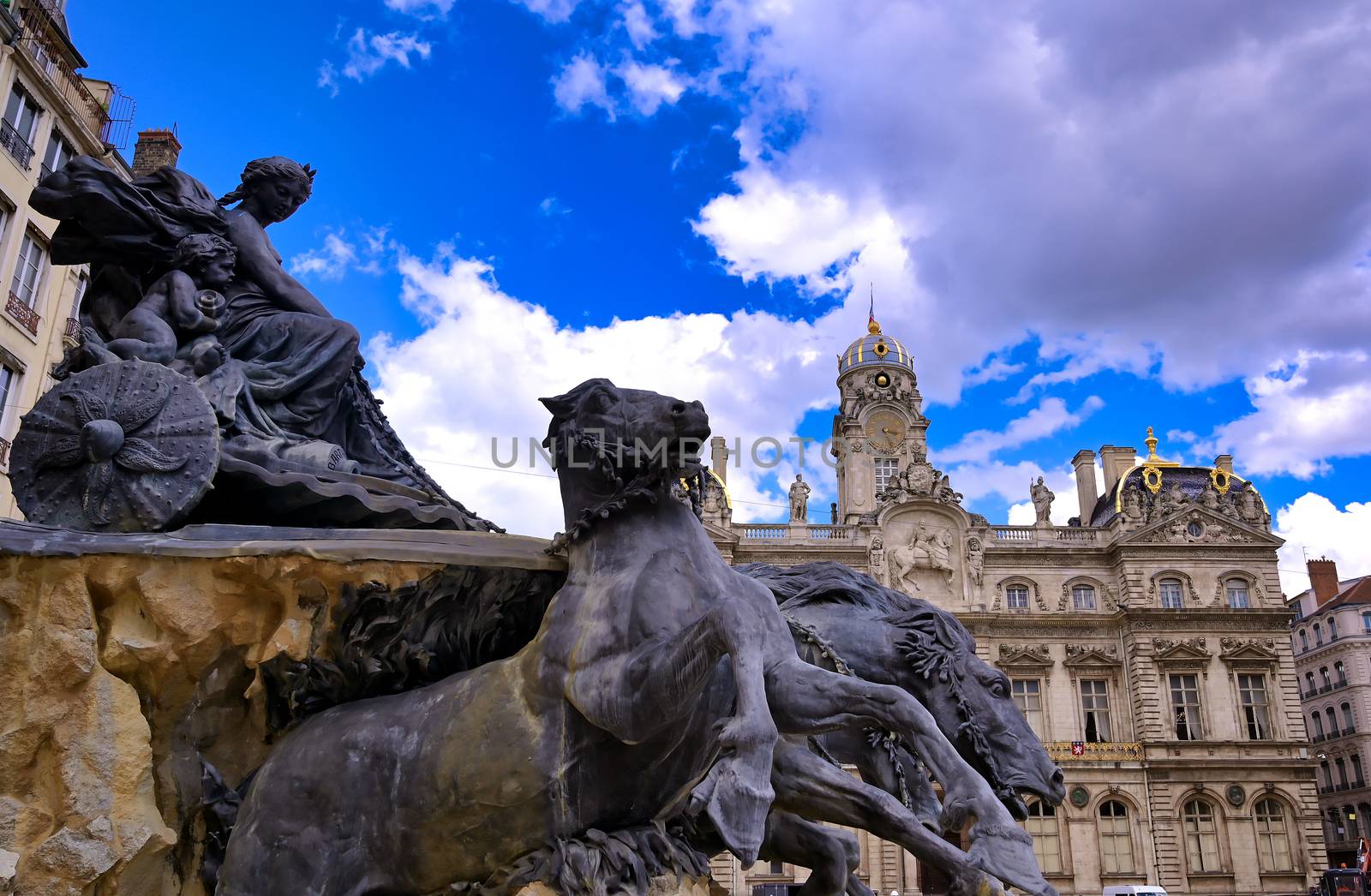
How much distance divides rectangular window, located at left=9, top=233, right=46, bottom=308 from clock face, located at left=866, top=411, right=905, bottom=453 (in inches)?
1119

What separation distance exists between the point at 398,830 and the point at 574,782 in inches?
25.4

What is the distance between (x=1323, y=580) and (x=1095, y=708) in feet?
94.9

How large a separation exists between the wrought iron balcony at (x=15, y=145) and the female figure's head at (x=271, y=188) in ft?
48.3

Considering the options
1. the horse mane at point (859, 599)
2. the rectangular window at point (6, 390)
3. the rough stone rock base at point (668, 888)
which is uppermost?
the rectangular window at point (6, 390)

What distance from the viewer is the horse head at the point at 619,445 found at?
383cm

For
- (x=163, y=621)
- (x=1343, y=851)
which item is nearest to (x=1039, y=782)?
(x=163, y=621)

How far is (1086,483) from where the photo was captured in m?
44.4

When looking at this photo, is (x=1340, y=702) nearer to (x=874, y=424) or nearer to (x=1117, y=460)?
(x=1117, y=460)

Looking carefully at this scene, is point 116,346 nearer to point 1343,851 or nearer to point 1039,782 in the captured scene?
point 1039,782

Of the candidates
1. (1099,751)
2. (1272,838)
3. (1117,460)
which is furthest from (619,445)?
(1117,460)

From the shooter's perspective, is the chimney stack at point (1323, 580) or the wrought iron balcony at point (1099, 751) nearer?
the wrought iron balcony at point (1099, 751)

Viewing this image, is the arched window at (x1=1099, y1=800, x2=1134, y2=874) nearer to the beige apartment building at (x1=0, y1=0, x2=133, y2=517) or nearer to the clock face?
the clock face

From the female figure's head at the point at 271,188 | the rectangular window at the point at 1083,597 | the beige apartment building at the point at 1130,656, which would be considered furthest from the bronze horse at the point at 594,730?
the rectangular window at the point at 1083,597

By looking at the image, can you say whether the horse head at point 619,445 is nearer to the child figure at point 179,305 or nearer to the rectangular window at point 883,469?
the child figure at point 179,305
